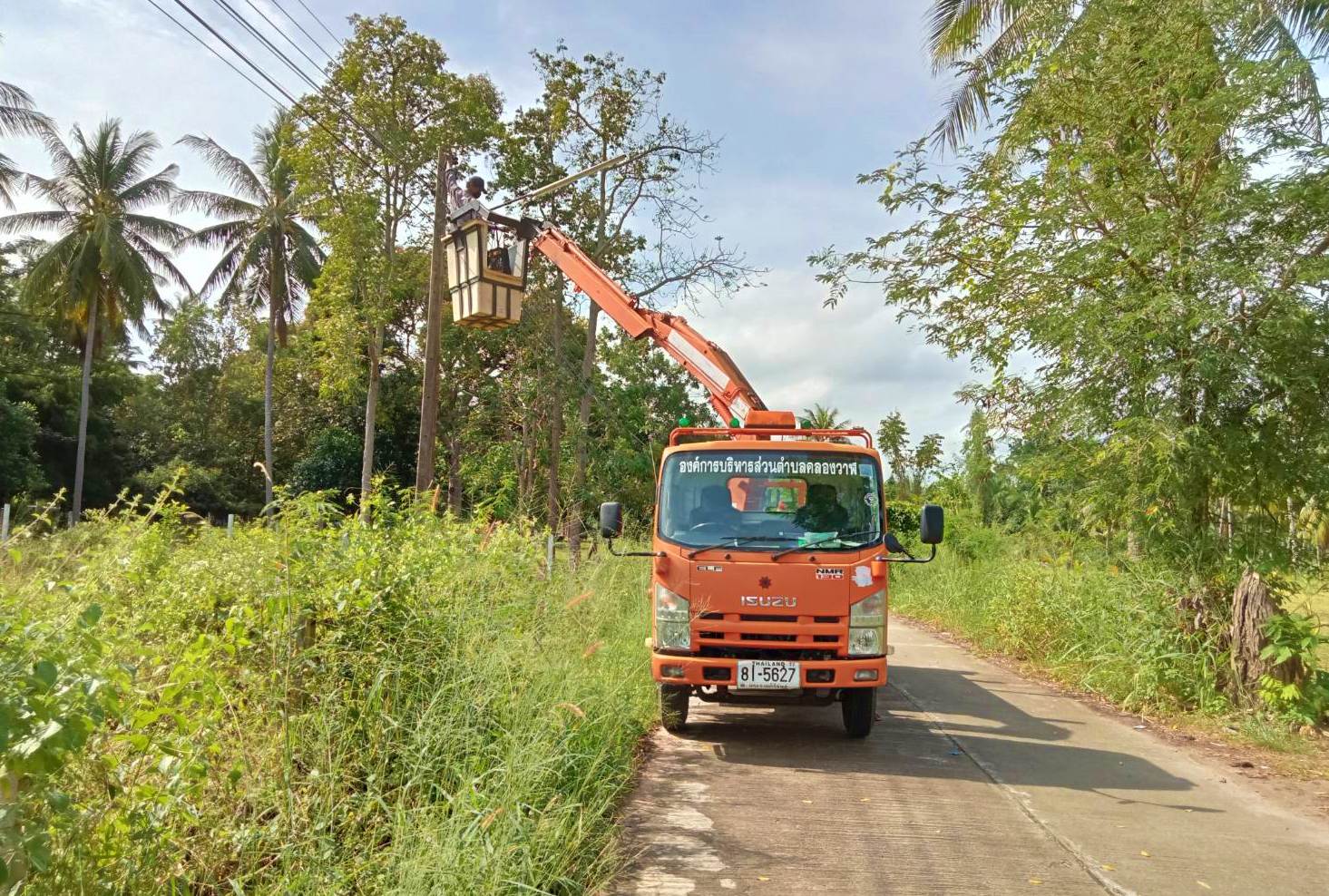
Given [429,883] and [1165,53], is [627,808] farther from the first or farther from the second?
[1165,53]

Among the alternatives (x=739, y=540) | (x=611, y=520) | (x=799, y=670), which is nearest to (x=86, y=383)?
(x=611, y=520)

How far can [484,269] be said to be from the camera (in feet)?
34.6

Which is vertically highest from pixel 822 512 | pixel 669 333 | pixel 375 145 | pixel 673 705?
pixel 375 145

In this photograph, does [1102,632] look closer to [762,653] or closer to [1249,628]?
[1249,628]

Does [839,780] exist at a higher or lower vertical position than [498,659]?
lower

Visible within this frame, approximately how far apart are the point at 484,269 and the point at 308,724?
7.09 metres

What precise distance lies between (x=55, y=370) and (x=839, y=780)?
36589 mm

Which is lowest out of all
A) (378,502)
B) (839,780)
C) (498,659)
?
(839,780)

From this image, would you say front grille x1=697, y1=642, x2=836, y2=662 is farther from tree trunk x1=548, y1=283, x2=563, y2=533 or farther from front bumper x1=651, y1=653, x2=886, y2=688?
tree trunk x1=548, y1=283, x2=563, y2=533

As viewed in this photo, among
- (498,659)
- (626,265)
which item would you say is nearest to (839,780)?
(498,659)

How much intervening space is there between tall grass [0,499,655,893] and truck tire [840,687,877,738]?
1.83 m

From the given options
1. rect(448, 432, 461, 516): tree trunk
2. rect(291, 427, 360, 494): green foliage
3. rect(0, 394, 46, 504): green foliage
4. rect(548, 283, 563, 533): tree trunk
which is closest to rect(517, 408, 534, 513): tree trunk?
rect(548, 283, 563, 533): tree trunk

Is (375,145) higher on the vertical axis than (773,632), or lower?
higher

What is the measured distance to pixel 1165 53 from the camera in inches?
304
